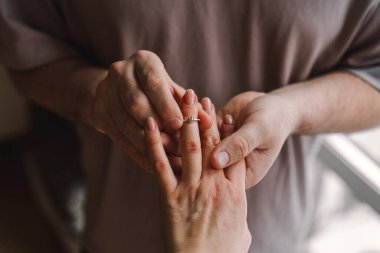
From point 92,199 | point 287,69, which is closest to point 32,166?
point 92,199

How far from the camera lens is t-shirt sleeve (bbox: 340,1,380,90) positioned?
0.67 metres

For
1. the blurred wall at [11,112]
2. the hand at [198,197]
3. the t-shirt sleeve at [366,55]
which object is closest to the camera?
the hand at [198,197]

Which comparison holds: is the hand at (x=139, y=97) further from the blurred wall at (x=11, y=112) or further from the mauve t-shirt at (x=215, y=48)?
the blurred wall at (x=11, y=112)

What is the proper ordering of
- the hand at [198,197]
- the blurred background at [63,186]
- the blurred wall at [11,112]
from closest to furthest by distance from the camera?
1. the hand at [198,197]
2. the blurred background at [63,186]
3. the blurred wall at [11,112]

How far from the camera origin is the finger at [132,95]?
594 mm

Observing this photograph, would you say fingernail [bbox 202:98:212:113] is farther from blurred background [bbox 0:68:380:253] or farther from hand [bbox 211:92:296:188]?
blurred background [bbox 0:68:380:253]

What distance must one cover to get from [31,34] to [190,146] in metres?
0.32

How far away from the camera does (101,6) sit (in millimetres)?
628

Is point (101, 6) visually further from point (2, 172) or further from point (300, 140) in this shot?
point (2, 172)

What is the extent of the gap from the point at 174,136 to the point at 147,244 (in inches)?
11.5

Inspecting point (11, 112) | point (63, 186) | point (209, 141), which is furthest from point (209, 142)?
point (11, 112)

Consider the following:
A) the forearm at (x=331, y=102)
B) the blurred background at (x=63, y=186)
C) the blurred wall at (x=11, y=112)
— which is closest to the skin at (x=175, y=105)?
the forearm at (x=331, y=102)

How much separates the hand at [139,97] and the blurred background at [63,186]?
54cm

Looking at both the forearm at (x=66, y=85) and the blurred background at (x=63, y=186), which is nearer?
the forearm at (x=66, y=85)
